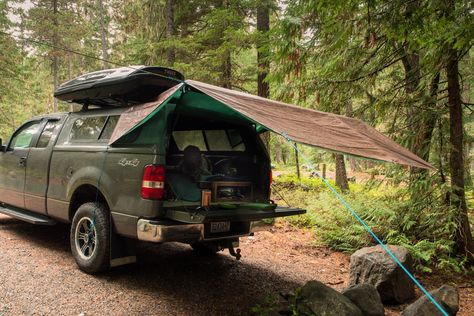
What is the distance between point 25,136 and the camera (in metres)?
6.16

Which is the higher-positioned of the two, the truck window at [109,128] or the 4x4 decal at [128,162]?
the truck window at [109,128]

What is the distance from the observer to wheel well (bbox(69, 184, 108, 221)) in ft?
15.0

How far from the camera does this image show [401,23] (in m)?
4.30

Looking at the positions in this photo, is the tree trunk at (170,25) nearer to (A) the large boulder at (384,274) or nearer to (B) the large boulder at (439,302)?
(A) the large boulder at (384,274)

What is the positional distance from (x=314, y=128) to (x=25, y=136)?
5.14m

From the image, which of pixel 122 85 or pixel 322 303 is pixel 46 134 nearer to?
pixel 122 85

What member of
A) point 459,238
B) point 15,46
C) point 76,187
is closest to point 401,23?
point 459,238

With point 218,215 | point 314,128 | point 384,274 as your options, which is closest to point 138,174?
point 218,215

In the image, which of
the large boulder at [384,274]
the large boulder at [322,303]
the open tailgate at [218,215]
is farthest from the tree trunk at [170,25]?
the large boulder at [322,303]

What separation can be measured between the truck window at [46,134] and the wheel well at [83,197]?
1274 mm

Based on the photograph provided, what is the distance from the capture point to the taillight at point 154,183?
150 inches

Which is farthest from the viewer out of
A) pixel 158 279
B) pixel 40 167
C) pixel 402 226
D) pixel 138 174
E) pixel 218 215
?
pixel 402 226

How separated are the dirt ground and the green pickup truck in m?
0.34

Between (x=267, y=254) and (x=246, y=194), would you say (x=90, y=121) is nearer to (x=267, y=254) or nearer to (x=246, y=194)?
(x=246, y=194)
